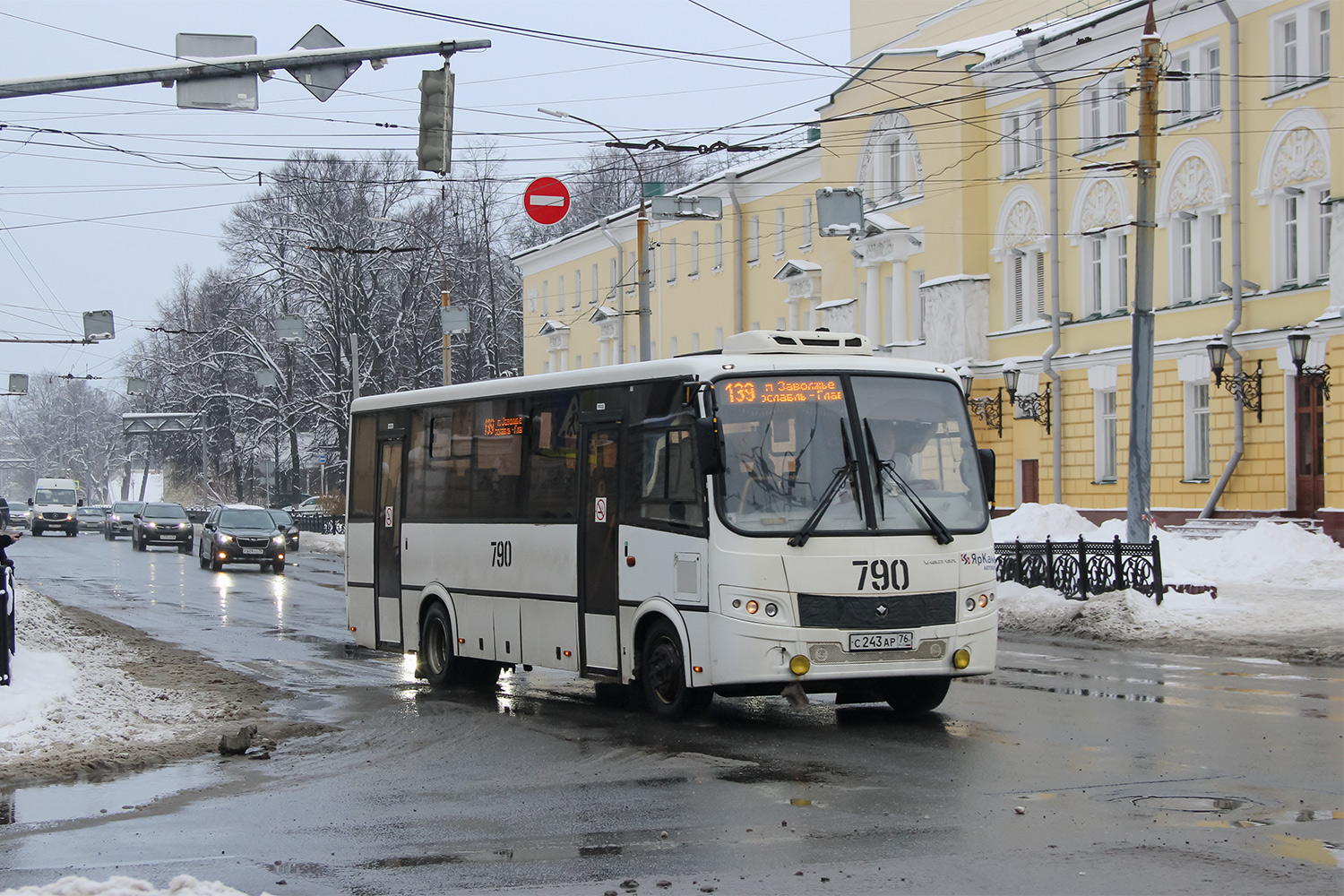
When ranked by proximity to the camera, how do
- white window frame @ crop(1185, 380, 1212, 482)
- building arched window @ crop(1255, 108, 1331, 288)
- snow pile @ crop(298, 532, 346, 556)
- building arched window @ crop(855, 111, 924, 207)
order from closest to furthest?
building arched window @ crop(1255, 108, 1331, 288) < white window frame @ crop(1185, 380, 1212, 482) < building arched window @ crop(855, 111, 924, 207) < snow pile @ crop(298, 532, 346, 556)

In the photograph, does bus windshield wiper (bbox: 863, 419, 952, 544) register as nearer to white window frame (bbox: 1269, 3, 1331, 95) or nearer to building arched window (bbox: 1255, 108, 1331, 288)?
building arched window (bbox: 1255, 108, 1331, 288)

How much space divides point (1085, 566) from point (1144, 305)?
12.8 ft

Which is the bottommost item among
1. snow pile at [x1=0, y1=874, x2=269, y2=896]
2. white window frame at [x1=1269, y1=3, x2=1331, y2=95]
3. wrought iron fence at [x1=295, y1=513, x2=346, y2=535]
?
snow pile at [x1=0, y1=874, x2=269, y2=896]

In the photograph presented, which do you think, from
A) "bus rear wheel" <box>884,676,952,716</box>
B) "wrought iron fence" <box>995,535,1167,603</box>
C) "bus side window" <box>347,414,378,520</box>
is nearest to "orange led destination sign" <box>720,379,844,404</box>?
"bus rear wheel" <box>884,676,952,716</box>

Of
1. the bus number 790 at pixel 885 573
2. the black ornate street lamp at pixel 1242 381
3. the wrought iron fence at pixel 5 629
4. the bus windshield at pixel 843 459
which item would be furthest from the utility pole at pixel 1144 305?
the wrought iron fence at pixel 5 629

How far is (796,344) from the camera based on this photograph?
42.4 feet

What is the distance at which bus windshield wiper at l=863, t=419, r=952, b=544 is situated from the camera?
12031 millimetres

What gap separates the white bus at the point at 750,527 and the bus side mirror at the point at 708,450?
0.02 metres

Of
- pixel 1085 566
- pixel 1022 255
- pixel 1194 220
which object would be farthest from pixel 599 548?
pixel 1022 255

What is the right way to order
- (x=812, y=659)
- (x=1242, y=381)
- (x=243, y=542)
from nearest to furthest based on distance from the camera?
1. (x=812, y=659)
2. (x=1242, y=381)
3. (x=243, y=542)

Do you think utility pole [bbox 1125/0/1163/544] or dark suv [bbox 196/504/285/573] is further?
dark suv [bbox 196/504/285/573]

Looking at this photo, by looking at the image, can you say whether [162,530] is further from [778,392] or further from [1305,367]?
[778,392]

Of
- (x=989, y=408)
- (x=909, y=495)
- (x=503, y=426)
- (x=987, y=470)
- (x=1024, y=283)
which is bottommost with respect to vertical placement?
(x=909, y=495)

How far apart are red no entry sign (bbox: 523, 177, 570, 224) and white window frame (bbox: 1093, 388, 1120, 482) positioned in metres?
15.1
